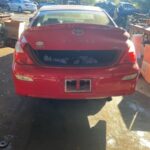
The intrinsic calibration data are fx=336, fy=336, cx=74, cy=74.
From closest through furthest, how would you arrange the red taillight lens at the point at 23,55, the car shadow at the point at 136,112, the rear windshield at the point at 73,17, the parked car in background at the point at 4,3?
the red taillight lens at the point at 23,55 → the car shadow at the point at 136,112 → the rear windshield at the point at 73,17 → the parked car in background at the point at 4,3

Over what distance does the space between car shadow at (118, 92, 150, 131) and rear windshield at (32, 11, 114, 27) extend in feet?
4.74

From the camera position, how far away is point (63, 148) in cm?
404

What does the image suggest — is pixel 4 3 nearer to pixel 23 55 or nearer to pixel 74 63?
pixel 23 55

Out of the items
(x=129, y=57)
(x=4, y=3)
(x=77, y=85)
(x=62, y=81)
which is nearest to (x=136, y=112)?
(x=129, y=57)

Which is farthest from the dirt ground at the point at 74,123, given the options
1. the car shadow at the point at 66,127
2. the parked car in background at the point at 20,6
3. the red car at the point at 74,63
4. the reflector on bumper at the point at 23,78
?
the parked car in background at the point at 20,6

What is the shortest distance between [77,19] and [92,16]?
0.91ft

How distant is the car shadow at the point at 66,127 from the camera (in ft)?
13.6

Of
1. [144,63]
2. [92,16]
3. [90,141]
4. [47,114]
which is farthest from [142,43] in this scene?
[90,141]

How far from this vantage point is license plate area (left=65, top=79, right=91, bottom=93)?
4.24 meters

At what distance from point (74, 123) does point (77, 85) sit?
0.81m

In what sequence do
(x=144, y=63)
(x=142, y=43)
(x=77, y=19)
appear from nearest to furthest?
(x=77, y=19)
(x=144, y=63)
(x=142, y=43)

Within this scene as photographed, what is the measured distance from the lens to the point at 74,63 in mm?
4398

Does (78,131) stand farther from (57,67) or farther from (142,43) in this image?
(142,43)

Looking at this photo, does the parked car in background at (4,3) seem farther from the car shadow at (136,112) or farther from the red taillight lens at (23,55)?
the red taillight lens at (23,55)
